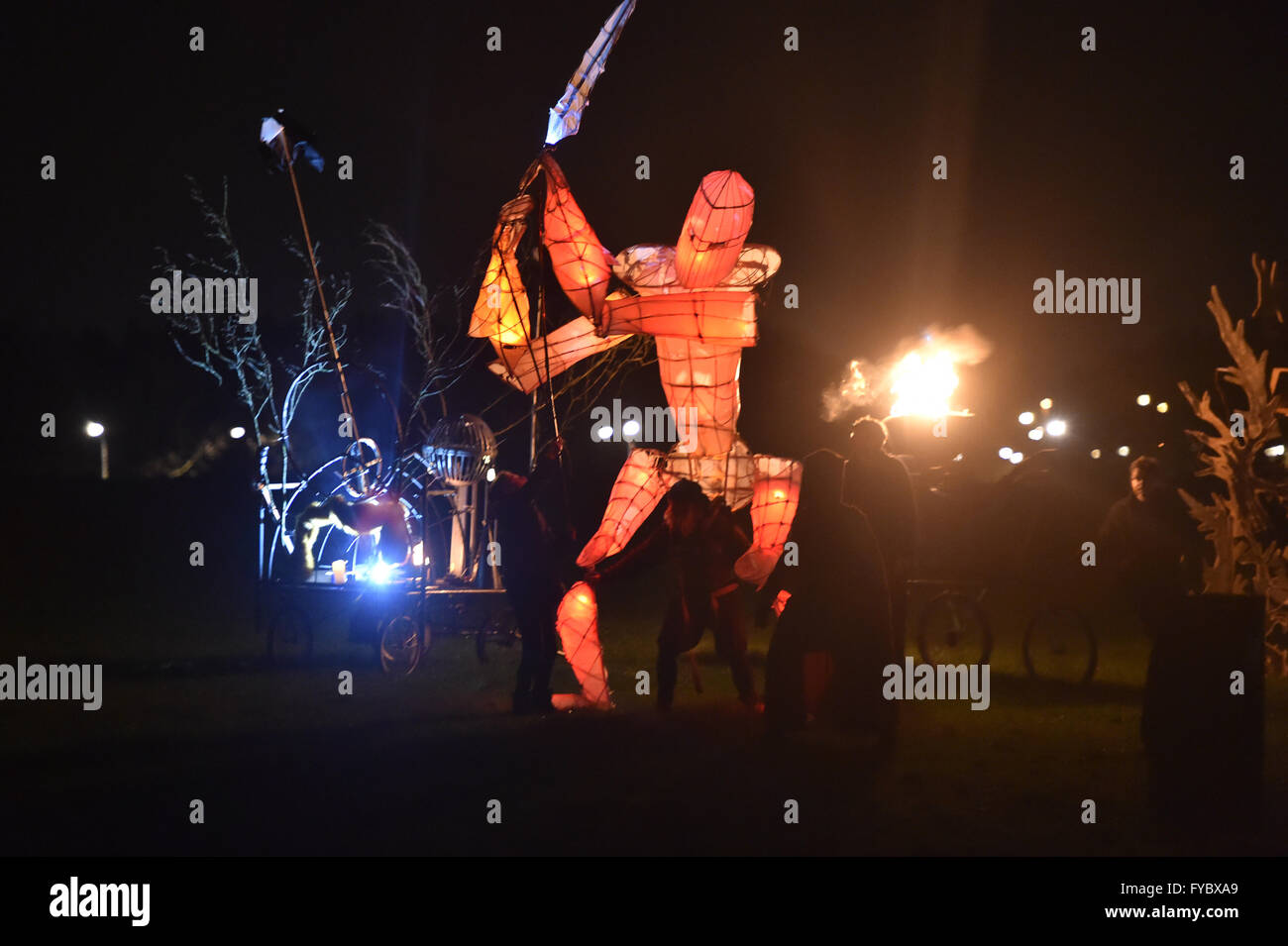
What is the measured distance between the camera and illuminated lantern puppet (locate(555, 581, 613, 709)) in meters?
10.0

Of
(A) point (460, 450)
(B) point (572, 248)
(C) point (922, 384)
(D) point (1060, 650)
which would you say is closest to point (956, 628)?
(D) point (1060, 650)

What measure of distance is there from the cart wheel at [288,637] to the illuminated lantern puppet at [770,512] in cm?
553

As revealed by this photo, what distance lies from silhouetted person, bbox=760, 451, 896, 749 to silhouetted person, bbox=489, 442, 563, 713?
2.05 meters

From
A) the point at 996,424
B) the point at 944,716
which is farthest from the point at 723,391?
the point at 996,424

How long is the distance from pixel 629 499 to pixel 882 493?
2.17 metres

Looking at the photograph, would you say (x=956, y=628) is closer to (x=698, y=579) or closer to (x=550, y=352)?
(x=698, y=579)

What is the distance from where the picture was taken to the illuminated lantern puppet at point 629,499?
10.2 m

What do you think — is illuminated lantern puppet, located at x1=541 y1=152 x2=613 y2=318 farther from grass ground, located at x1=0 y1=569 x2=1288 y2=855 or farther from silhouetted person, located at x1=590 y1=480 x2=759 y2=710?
grass ground, located at x1=0 y1=569 x2=1288 y2=855

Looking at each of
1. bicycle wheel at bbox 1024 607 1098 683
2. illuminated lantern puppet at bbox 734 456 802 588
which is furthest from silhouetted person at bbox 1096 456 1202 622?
illuminated lantern puppet at bbox 734 456 802 588

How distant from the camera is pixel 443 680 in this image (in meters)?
12.1

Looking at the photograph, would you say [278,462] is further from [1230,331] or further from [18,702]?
[1230,331]

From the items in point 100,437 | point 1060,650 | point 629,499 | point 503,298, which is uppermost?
point 100,437

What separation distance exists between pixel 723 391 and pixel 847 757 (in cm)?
299

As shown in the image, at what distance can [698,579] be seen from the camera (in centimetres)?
991
